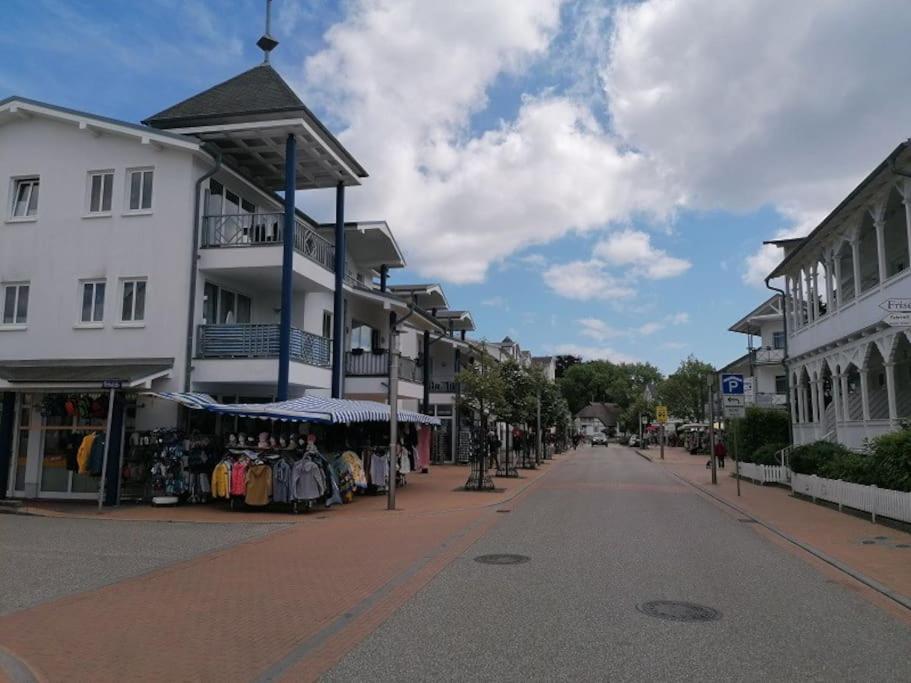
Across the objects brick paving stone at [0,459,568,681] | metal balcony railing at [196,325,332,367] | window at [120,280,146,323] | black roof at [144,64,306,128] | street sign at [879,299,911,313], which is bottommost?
brick paving stone at [0,459,568,681]

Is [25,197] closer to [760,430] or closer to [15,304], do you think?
[15,304]

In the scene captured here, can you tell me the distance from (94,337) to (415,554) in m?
12.3

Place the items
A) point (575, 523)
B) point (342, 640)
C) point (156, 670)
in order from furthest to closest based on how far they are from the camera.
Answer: point (575, 523), point (342, 640), point (156, 670)

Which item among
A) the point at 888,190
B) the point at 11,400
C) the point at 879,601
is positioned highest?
the point at 888,190

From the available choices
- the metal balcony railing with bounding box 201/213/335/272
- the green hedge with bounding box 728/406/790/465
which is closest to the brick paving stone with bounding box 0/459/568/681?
the metal balcony railing with bounding box 201/213/335/272

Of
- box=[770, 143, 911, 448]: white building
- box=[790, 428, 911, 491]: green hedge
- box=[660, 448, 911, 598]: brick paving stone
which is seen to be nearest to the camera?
box=[660, 448, 911, 598]: brick paving stone

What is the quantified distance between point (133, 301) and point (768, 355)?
45.2m

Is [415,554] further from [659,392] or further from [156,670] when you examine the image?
[659,392]

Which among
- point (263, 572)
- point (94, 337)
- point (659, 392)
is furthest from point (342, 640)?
point (659, 392)

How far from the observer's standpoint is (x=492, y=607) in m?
7.46

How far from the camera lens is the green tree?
6950cm

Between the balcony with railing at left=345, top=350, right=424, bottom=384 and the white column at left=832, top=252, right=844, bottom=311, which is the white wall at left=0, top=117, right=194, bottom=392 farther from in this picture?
the white column at left=832, top=252, right=844, bottom=311

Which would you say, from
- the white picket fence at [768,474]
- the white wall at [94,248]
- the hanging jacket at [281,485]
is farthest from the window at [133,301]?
the white picket fence at [768,474]

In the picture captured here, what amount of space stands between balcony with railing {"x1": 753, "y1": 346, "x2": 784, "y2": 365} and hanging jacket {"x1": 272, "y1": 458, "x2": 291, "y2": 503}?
4360cm
